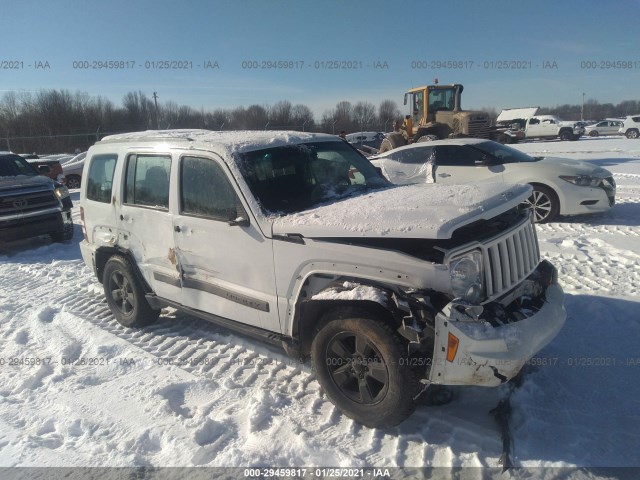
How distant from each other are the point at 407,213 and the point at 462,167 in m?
5.90

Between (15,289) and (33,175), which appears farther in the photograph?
(33,175)

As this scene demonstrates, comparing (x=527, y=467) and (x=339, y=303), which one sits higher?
(x=339, y=303)

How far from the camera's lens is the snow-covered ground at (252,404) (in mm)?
2855

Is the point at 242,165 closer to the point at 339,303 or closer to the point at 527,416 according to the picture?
the point at 339,303

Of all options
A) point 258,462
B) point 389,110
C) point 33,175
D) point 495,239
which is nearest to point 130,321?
point 258,462

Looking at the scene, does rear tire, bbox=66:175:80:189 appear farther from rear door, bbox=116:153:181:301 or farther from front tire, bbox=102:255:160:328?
rear door, bbox=116:153:181:301

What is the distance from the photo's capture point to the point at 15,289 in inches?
254

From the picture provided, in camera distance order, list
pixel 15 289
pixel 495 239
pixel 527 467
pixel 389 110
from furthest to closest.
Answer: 1. pixel 389 110
2. pixel 15 289
3. pixel 495 239
4. pixel 527 467

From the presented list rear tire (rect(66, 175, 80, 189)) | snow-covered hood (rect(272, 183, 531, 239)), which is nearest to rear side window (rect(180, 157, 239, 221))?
snow-covered hood (rect(272, 183, 531, 239))

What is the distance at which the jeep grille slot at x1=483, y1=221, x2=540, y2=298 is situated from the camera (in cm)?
301

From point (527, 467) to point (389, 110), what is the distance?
64362mm

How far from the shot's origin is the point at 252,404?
3357mm

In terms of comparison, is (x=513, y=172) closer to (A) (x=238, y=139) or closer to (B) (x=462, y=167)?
(B) (x=462, y=167)

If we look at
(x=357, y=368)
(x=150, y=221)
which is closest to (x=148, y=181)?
(x=150, y=221)
